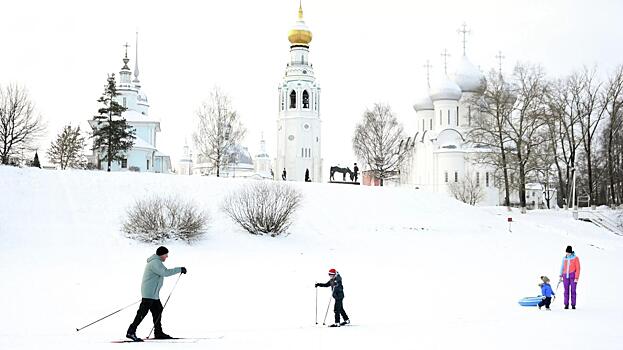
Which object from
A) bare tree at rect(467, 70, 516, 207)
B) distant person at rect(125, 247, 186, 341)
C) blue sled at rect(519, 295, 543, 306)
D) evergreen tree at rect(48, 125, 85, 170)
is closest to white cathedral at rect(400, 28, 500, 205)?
bare tree at rect(467, 70, 516, 207)

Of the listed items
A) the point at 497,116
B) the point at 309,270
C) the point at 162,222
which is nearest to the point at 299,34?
the point at 497,116

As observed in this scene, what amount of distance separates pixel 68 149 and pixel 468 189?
30.5 metres

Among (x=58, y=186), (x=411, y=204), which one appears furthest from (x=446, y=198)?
(x=58, y=186)

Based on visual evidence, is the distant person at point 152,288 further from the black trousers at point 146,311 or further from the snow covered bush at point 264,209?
the snow covered bush at point 264,209

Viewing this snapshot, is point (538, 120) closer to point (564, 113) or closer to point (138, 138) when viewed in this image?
point (564, 113)

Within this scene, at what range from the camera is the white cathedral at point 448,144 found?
5609cm

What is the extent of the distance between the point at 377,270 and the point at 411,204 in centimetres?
1610

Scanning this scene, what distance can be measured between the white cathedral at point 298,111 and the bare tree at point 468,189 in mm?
20016

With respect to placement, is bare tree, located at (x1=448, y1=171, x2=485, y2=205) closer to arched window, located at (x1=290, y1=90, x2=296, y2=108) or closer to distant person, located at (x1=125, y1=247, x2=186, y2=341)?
arched window, located at (x1=290, y1=90, x2=296, y2=108)

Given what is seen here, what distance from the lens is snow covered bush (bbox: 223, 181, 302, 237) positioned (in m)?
28.3

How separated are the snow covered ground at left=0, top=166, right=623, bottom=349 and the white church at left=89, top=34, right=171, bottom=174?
16076 millimetres

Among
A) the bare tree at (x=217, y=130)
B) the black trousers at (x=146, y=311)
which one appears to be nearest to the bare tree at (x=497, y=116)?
the bare tree at (x=217, y=130)

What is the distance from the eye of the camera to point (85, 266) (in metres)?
20.8

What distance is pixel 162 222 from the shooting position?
25562mm
